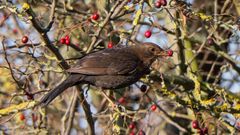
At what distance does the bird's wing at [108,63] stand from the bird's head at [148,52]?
0.08 m

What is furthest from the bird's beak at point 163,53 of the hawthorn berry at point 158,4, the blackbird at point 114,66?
the hawthorn berry at point 158,4

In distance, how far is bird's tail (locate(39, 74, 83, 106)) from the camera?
5.41 metres

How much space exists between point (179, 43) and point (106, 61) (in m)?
1.35

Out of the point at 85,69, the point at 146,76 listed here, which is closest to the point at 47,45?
the point at 85,69

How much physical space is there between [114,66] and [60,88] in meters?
0.75

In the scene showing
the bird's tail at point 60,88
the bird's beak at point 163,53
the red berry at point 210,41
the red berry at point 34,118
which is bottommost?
the red berry at point 34,118

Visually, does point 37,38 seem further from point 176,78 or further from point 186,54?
point 186,54

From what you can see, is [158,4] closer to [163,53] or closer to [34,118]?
[163,53]

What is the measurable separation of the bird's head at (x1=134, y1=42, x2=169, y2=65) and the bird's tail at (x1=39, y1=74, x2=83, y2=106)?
28.9 inches

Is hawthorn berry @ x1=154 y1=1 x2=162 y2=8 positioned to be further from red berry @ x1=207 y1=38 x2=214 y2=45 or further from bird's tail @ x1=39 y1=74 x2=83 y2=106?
red berry @ x1=207 y1=38 x2=214 y2=45

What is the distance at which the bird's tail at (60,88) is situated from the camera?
5414 mm

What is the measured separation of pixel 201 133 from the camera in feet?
19.8

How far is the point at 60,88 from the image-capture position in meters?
5.52

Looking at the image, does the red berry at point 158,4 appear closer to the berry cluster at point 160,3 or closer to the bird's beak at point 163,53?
the berry cluster at point 160,3
